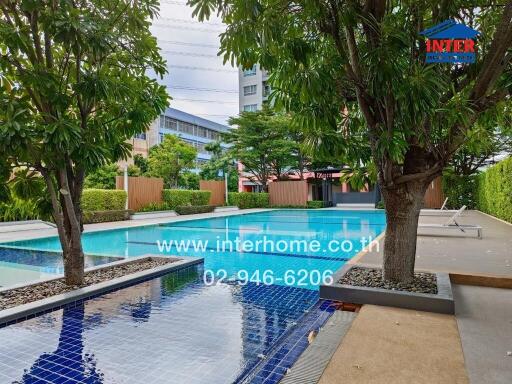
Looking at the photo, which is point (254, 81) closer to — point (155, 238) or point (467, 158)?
point (467, 158)

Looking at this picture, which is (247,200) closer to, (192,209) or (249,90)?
(192,209)

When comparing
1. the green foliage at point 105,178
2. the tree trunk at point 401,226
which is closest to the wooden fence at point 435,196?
the green foliage at point 105,178

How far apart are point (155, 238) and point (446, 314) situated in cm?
872

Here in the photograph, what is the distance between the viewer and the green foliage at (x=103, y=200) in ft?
47.3

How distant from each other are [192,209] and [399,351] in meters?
17.7

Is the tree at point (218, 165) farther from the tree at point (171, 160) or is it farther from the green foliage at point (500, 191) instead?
the green foliage at point (500, 191)

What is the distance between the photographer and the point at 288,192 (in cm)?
2533

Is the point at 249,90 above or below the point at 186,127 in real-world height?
above

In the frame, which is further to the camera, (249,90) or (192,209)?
(249,90)

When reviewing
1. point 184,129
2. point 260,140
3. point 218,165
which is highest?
point 184,129

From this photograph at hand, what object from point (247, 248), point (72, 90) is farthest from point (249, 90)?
point (72, 90)

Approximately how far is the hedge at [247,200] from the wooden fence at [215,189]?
1.98 feet

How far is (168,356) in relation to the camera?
9.37 feet

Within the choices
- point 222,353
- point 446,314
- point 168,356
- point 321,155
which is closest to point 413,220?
point 446,314
